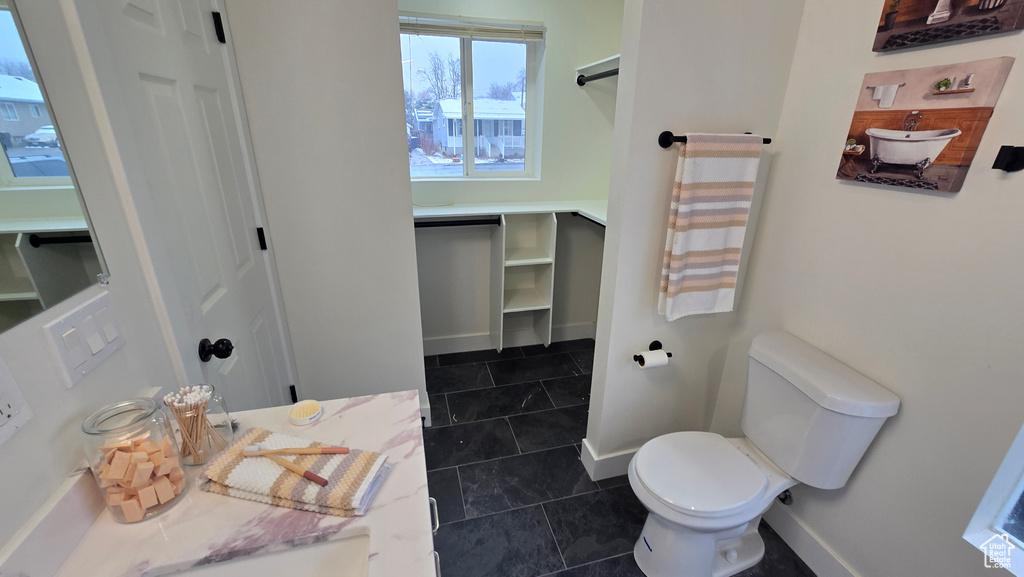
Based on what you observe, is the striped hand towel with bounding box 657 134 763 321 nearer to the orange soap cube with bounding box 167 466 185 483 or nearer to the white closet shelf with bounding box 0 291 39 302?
Answer: the orange soap cube with bounding box 167 466 185 483

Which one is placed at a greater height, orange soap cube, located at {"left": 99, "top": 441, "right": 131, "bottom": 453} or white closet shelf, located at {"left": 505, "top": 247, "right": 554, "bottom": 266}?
orange soap cube, located at {"left": 99, "top": 441, "right": 131, "bottom": 453}

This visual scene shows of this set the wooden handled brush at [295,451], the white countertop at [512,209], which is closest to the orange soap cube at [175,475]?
the wooden handled brush at [295,451]

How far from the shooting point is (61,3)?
0.70 metres

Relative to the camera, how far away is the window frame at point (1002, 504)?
977mm

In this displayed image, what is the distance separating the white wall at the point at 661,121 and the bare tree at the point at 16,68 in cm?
134

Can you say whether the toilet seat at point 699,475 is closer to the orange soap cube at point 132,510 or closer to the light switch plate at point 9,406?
the orange soap cube at point 132,510

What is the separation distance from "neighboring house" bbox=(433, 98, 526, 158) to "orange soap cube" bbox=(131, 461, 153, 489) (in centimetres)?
214

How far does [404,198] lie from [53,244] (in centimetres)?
111

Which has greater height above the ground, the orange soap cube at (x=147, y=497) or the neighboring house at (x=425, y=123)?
the neighboring house at (x=425, y=123)

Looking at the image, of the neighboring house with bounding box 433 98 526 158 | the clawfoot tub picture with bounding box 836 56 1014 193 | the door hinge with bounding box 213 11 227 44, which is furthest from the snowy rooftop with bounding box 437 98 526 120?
the clawfoot tub picture with bounding box 836 56 1014 193

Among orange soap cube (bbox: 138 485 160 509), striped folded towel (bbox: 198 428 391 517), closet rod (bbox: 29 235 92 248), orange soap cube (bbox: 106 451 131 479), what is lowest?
striped folded towel (bbox: 198 428 391 517)

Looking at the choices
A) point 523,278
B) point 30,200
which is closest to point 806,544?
point 523,278

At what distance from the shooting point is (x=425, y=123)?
7.95 ft

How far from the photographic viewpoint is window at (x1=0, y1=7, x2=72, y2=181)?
1.96 feet
